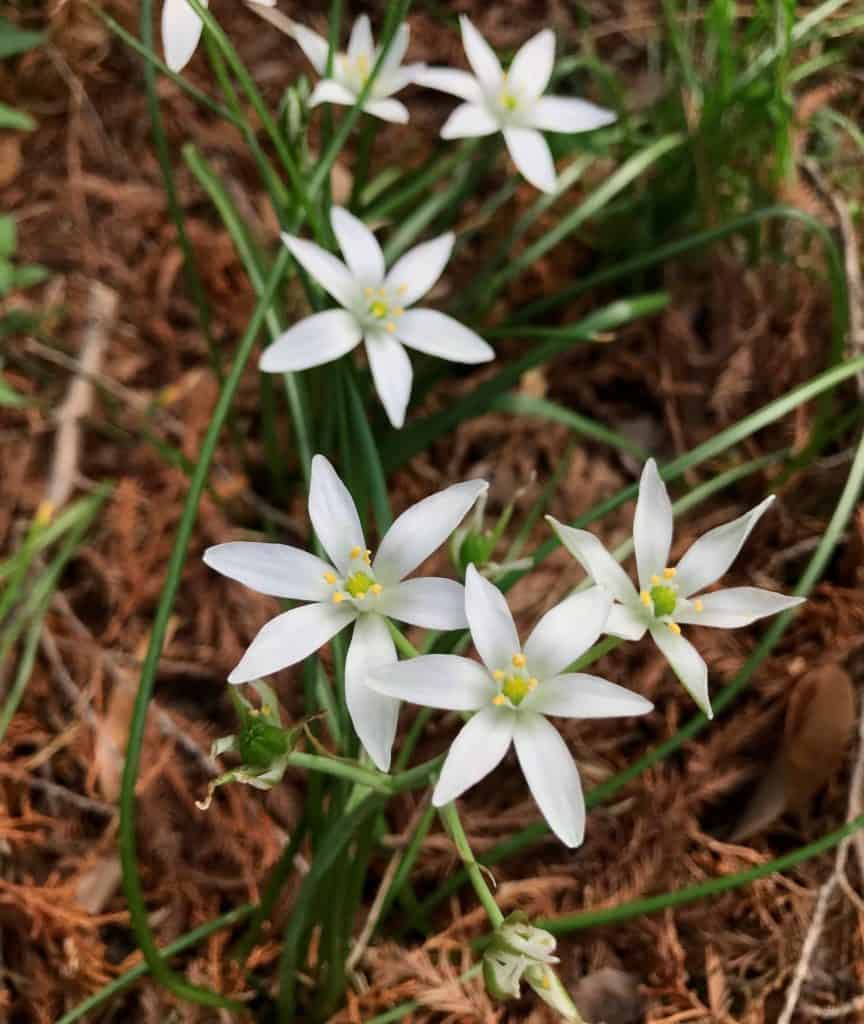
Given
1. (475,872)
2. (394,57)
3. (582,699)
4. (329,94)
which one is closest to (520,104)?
(394,57)

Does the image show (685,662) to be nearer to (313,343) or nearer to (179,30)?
(313,343)

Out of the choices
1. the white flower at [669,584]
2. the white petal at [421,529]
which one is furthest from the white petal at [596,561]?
the white petal at [421,529]

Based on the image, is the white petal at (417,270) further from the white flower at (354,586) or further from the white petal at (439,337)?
the white flower at (354,586)

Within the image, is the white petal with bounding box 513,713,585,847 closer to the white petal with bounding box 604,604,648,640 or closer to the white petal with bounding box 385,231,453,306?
the white petal with bounding box 604,604,648,640

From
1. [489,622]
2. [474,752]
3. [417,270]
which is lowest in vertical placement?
[474,752]

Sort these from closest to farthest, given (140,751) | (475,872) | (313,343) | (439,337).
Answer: (475,872)
(140,751)
(313,343)
(439,337)

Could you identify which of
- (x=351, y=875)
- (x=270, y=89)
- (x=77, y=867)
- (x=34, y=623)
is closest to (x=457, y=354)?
(x=351, y=875)
